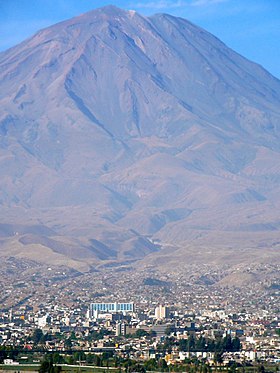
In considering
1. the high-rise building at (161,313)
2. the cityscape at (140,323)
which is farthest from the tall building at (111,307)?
the high-rise building at (161,313)

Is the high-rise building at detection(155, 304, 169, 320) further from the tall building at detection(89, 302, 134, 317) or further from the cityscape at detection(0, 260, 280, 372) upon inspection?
the tall building at detection(89, 302, 134, 317)

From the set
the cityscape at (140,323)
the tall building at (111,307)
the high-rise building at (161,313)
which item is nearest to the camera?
the cityscape at (140,323)

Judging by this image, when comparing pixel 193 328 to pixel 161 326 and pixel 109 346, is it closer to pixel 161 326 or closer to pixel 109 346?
pixel 161 326

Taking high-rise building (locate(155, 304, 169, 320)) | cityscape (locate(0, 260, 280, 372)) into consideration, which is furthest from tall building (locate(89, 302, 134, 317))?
high-rise building (locate(155, 304, 169, 320))

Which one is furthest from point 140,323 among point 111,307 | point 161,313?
point 111,307

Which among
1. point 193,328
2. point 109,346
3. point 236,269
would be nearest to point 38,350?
point 109,346

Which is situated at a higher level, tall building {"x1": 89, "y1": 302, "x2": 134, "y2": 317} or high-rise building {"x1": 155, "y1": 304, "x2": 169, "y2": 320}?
tall building {"x1": 89, "y1": 302, "x2": 134, "y2": 317}

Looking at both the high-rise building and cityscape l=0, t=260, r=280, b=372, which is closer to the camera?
cityscape l=0, t=260, r=280, b=372

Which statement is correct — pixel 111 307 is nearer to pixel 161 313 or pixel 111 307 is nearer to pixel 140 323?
pixel 161 313

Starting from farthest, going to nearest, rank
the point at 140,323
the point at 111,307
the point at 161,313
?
the point at 111,307
the point at 161,313
the point at 140,323

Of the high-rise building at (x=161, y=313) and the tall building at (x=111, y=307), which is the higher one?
the tall building at (x=111, y=307)

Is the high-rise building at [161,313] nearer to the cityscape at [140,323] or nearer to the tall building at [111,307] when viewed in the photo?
the cityscape at [140,323]
